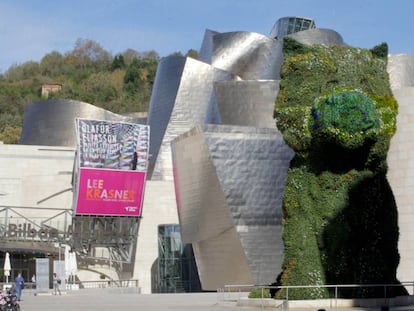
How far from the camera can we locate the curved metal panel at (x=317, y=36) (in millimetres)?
41125

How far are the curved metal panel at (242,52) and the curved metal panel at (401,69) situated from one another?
668cm

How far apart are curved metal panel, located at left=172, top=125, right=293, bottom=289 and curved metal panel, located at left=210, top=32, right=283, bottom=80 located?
14.4m

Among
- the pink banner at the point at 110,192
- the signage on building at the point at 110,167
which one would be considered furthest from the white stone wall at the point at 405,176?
the pink banner at the point at 110,192

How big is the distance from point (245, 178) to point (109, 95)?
Result: 72.5m

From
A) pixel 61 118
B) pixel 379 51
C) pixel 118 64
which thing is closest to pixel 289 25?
pixel 61 118

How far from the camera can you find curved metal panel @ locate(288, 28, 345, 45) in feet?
135

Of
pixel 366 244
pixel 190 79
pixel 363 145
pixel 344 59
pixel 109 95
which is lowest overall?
pixel 366 244

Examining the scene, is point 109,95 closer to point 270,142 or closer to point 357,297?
point 270,142

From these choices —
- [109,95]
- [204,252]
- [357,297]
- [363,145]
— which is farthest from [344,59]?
[109,95]

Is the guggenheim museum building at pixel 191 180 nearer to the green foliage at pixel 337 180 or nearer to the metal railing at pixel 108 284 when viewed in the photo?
the metal railing at pixel 108 284

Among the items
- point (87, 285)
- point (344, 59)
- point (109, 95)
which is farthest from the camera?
point (109, 95)

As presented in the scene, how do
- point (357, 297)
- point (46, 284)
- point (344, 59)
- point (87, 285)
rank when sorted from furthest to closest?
point (87, 285) < point (46, 284) < point (344, 59) < point (357, 297)

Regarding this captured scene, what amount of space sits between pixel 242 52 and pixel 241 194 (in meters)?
16.4

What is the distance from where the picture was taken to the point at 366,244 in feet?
70.3
